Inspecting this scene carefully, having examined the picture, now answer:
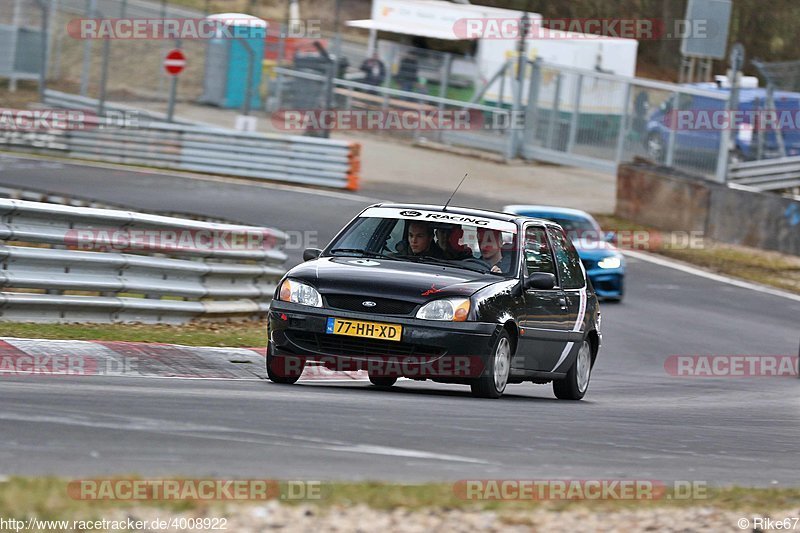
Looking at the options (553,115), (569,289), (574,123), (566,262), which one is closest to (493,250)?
(569,289)

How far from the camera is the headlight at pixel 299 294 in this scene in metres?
9.72

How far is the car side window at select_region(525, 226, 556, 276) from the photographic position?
10.8 meters

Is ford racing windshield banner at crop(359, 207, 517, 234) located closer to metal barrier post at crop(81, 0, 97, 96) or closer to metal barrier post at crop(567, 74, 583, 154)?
metal barrier post at crop(567, 74, 583, 154)

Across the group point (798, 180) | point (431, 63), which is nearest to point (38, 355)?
point (798, 180)

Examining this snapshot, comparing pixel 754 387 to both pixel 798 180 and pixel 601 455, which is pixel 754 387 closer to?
pixel 601 455

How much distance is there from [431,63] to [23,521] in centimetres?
3411

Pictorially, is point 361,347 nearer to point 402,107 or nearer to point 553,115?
point 553,115

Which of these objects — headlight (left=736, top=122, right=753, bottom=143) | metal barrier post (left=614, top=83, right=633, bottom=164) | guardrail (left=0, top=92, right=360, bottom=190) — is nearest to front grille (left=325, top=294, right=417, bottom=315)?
guardrail (left=0, top=92, right=360, bottom=190)

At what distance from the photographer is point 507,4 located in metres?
55.3

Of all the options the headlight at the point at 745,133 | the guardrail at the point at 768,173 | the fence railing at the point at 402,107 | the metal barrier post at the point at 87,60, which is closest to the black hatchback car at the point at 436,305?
the guardrail at the point at 768,173

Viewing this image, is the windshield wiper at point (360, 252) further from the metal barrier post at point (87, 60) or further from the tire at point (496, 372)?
the metal barrier post at point (87, 60)

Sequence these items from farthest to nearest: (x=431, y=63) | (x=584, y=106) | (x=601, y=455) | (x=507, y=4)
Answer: (x=507, y=4) → (x=431, y=63) → (x=584, y=106) → (x=601, y=455)

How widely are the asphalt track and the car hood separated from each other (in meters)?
0.70

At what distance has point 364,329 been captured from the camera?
31.3 feet
